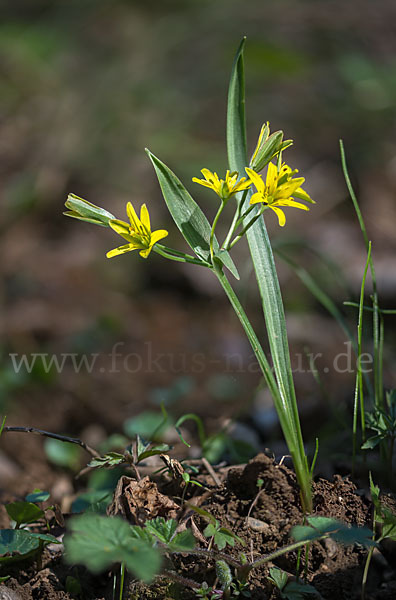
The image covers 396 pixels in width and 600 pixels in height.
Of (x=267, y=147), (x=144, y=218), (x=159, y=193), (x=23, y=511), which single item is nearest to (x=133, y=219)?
(x=144, y=218)

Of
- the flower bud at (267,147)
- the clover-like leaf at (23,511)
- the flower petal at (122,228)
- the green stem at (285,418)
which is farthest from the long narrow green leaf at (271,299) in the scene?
the clover-like leaf at (23,511)

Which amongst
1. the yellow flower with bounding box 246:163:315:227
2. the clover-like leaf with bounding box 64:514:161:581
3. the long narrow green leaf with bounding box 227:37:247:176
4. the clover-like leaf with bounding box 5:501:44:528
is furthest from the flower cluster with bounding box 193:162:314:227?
the clover-like leaf with bounding box 5:501:44:528

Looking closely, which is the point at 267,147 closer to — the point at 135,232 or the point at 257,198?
the point at 257,198

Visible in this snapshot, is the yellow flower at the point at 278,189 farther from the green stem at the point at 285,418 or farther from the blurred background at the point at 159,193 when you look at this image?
the blurred background at the point at 159,193

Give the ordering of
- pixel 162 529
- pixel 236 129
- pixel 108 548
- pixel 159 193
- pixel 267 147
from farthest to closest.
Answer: pixel 159 193 → pixel 236 129 → pixel 267 147 → pixel 162 529 → pixel 108 548

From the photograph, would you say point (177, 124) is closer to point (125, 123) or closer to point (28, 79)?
point (125, 123)

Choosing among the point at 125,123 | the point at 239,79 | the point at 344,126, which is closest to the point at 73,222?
the point at 125,123

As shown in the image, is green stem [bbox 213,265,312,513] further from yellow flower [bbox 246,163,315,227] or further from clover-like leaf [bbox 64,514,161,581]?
clover-like leaf [bbox 64,514,161,581]
